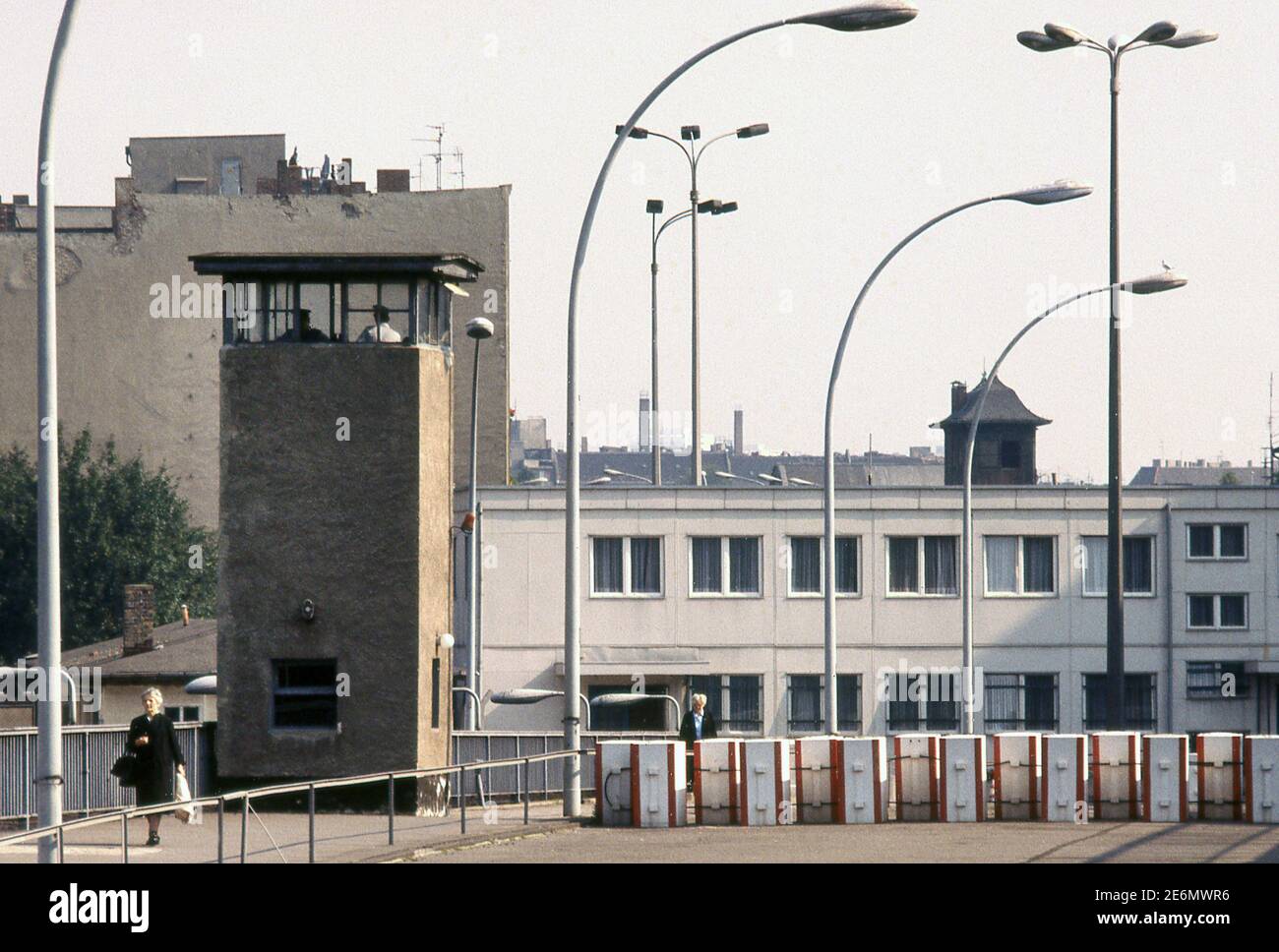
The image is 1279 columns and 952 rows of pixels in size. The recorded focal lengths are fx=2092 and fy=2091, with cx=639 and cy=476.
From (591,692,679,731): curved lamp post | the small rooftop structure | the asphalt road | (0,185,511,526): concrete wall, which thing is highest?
(0,185,511,526): concrete wall

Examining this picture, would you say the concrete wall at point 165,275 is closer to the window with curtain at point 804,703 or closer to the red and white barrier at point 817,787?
the window with curtain at point 804,703

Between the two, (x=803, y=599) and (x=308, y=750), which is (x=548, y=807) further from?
(x=803, y=599)

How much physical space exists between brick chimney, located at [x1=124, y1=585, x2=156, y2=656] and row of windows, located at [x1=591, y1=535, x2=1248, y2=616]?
468 inches

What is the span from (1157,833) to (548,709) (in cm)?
3028

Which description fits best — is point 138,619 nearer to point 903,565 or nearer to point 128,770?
point 903,565

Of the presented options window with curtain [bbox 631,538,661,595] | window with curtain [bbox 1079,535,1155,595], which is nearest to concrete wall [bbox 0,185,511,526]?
window with curtain [bbox 631,538,661,595]

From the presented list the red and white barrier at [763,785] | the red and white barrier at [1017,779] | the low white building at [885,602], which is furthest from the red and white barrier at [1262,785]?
the low white building at [885,602]

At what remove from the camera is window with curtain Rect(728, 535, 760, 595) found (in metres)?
53.1

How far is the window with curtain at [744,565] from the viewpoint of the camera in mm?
53094

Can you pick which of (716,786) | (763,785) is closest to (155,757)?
(716,786)

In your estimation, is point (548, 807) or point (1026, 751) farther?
point (548, 807)

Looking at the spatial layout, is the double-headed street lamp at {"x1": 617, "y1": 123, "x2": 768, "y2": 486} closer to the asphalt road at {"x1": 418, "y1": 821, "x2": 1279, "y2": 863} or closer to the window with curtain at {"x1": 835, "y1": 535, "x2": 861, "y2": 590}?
the window with curtain at {"x1": 835, "y1": 535, "x2": 861, "y2": 590}
